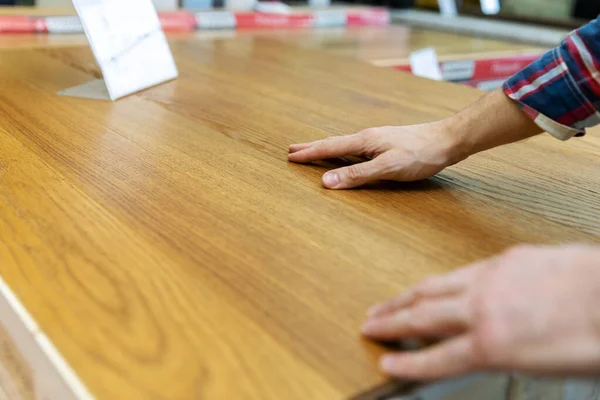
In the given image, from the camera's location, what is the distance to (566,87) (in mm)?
805

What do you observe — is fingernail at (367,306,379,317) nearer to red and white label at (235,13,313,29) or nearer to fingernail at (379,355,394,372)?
fingernail at (379,355,394,372)

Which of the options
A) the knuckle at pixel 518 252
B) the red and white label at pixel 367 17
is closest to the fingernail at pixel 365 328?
the knuckle at pixel 518 252

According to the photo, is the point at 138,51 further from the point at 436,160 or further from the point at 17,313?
the point at 17,313

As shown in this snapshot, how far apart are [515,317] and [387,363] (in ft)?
0.38

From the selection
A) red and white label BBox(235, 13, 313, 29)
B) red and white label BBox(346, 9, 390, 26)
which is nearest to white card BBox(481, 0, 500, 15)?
red and white label BBox(346, 9, 390, 26)

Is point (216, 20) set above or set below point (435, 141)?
below

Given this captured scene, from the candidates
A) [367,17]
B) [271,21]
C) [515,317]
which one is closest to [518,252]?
[515,317]

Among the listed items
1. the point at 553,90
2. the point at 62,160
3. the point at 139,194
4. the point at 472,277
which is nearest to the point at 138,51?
the point at 62,160

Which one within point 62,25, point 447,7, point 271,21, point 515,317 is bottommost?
point 447,7

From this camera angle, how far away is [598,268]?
0.44 meters

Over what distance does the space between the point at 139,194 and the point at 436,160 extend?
0.38 metres

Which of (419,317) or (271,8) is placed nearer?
(419,317)

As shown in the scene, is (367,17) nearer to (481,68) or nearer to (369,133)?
(481,68)

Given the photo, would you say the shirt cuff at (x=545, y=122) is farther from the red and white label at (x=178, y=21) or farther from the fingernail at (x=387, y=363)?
the red and white label at (x=178, y=21)
